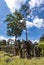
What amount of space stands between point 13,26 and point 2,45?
7700 millimetres

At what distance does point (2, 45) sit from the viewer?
63469mm

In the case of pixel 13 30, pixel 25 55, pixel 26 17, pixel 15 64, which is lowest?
pixel 15 64

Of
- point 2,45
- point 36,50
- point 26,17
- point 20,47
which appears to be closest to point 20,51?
point 20,47

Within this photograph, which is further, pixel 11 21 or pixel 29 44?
pixel 11 21

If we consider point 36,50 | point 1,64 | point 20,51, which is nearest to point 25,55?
point 20,51

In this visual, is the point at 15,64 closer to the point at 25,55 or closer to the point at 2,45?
the point at 25,55

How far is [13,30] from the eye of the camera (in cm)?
6669

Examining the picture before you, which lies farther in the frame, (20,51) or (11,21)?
(11,21)

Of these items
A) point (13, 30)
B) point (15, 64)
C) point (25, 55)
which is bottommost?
point (15, 64)

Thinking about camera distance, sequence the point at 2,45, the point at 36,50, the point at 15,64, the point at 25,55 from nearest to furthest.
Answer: the point at 15,64, the point at 25,55, the point at 36,50, the point at 2,45

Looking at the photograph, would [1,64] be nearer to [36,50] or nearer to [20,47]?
[20,47]

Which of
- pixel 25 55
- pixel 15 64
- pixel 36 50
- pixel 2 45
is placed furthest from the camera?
pixel 2 45

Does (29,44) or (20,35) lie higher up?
(20,35)

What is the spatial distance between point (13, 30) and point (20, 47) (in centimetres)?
2063
